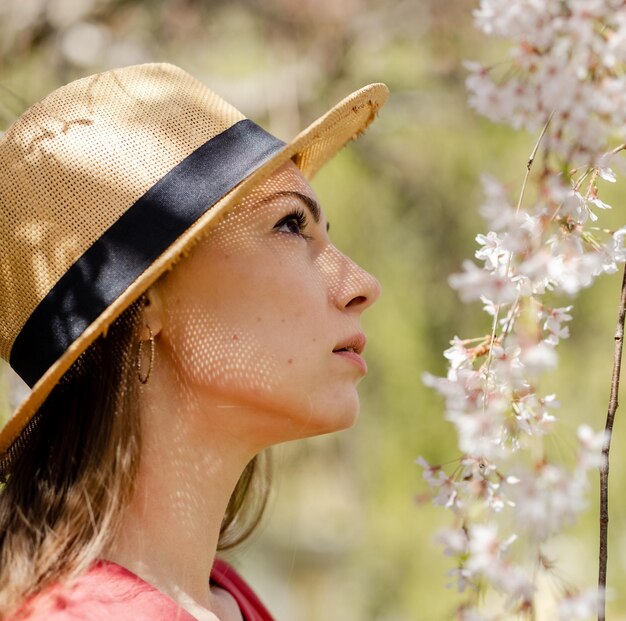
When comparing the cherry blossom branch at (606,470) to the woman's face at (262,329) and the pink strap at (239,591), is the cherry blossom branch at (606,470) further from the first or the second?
the pink strap at (239,591)

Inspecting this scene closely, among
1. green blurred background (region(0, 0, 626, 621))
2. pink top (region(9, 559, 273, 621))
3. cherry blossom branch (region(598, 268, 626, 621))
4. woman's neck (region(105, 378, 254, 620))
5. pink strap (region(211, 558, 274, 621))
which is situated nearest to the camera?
cherry blossom branch (region(598, 268, 626, 621))

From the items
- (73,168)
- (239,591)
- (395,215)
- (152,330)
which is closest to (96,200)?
(73,168)

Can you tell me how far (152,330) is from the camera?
122 centimetres

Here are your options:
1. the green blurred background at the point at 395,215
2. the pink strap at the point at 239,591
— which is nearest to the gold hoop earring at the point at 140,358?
the pink strap at the point at 239,591

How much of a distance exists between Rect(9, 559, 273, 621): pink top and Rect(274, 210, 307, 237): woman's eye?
1.45 feet

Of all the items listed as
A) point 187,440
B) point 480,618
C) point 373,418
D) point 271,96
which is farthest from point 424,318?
point 480,618

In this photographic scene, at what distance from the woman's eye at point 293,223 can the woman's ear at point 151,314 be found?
0.17 m

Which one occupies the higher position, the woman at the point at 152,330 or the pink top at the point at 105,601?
the woman at the point at 152,330

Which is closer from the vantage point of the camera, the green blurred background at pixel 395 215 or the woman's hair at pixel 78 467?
the woman's hair at pixel 78 467

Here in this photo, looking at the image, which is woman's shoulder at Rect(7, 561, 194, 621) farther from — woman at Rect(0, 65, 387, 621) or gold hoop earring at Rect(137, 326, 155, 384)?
gold hoop earring at Rect(137, 326, 155, 384)

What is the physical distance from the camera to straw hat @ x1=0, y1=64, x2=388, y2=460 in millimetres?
1151

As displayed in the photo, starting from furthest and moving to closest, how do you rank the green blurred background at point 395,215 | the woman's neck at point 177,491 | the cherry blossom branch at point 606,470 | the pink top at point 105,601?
the green blurred background at point 395,215
the woman's neck at point 177,491
the pink top at point 105,601
the cherry blossom branch at point 606,470

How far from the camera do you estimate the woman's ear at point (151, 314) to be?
47.9 inches

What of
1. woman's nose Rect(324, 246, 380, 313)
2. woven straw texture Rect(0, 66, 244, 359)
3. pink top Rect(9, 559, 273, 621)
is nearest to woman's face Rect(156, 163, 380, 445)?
woman's nose Rect(324, 246, 380, 313)
